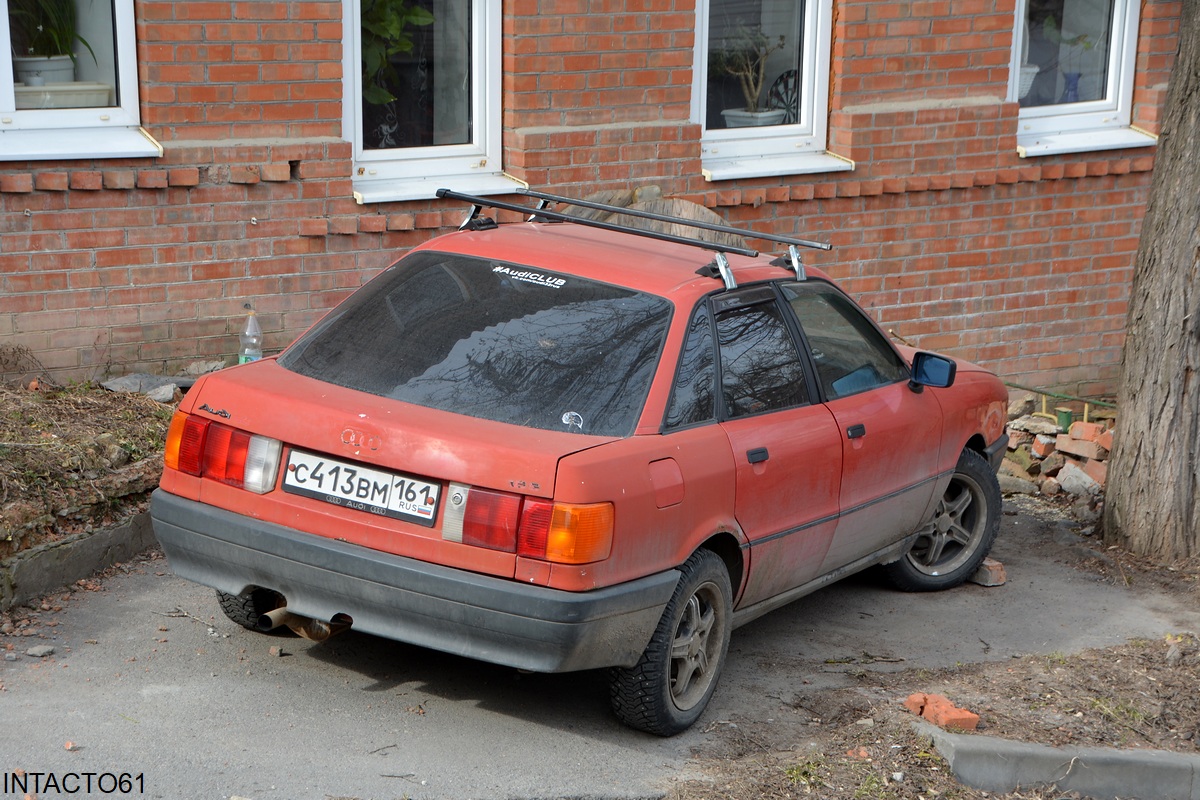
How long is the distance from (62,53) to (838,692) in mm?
5154

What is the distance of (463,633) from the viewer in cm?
416

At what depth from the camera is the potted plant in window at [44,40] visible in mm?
7148

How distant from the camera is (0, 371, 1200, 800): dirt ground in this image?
176 inches

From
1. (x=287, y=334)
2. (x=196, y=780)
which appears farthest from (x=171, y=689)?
(x=287, y=334)

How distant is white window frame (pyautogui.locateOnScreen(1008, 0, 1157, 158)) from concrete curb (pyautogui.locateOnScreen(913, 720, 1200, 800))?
20.1 feet

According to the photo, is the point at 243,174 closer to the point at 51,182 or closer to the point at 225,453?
the point at 51,182

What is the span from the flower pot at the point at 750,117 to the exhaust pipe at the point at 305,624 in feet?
17.5

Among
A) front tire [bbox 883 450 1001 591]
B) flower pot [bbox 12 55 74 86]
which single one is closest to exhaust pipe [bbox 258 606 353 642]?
front tire [bbox 883 450 1001 591]

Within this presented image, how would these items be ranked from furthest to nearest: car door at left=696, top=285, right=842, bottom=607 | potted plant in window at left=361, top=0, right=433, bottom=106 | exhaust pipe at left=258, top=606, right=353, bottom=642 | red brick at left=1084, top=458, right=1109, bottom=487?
red brick at left=1084, top=458, right=1109, bottom=487
potted plant in window at left=361, top=0, right=433, bottom=106
car door at left=696, top=285, right=842, bottom=607
exhaust pipe at left=258, top=606, right=353, bottom=642

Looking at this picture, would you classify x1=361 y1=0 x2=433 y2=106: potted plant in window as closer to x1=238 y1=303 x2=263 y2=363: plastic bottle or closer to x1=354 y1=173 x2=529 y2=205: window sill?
x1=354 y1=173 x2=529 y2=205: window sill

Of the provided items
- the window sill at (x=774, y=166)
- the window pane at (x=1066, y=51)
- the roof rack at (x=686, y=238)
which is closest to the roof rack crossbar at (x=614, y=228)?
the roof rack at (x=686, y=238)

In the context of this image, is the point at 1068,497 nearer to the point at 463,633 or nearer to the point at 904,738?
the point at 904,738

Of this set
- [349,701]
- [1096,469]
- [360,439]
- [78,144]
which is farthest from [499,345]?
[1096,469]

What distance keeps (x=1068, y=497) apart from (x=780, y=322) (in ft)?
13.5
